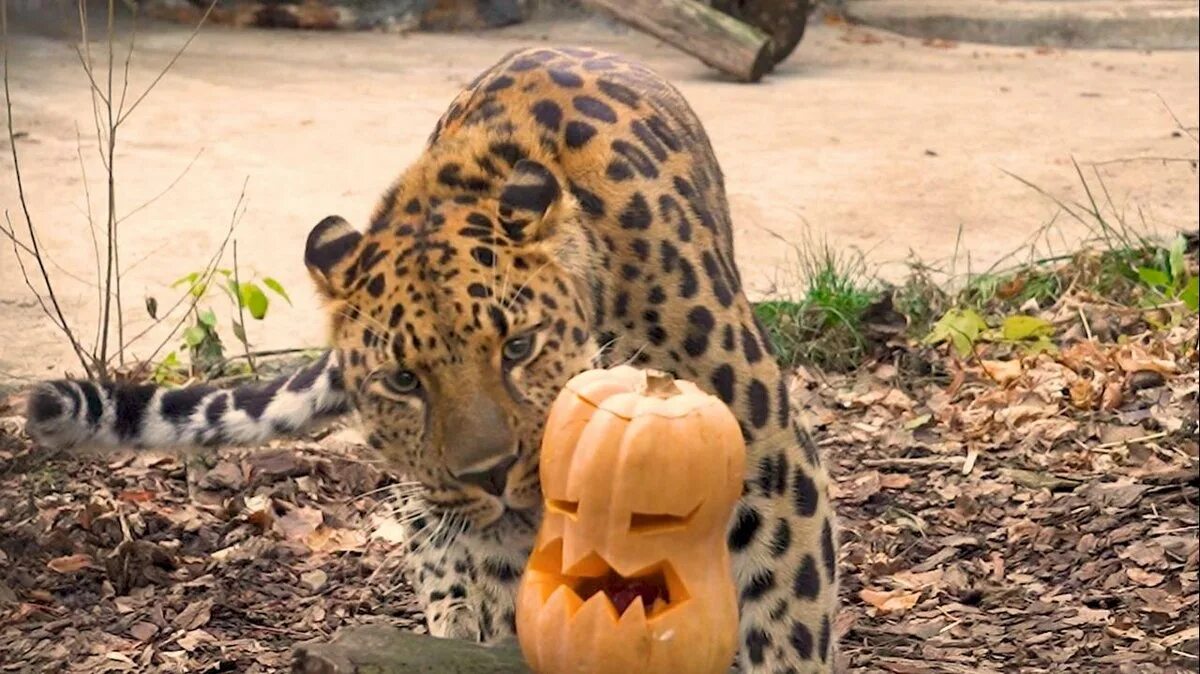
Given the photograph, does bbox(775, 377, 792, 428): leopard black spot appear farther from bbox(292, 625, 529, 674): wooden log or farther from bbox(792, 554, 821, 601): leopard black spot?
bbox(292, 625, 529, 674): wooden log

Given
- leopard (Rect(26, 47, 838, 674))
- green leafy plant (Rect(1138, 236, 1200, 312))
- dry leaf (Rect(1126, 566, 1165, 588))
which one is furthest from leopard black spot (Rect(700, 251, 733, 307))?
green leafy plant (Rect(1138, 236, 1200, 312))

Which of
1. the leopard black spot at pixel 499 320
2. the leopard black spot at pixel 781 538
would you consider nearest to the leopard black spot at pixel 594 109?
the leopard black spot at pixel 499 320

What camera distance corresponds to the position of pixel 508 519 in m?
A: 4.18

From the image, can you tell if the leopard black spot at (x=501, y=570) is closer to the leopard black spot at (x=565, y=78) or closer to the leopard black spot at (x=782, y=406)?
the leopard black spot at (x=782, y=406)

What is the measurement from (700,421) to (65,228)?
5.17 m

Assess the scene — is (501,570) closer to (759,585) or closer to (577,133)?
(759,585)

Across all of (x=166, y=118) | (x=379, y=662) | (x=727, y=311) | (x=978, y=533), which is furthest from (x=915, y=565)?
(x=166, y=118)

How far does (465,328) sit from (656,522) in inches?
24.4

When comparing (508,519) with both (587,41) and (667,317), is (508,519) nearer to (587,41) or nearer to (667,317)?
(667,317)

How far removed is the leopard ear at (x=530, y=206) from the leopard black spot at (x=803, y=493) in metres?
0.99

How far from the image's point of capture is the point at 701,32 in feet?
49.0

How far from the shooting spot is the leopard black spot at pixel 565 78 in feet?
16.0

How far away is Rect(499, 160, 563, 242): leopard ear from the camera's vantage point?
4219 millimetres

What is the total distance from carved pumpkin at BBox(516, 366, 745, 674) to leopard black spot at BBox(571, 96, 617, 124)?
1046 mm
